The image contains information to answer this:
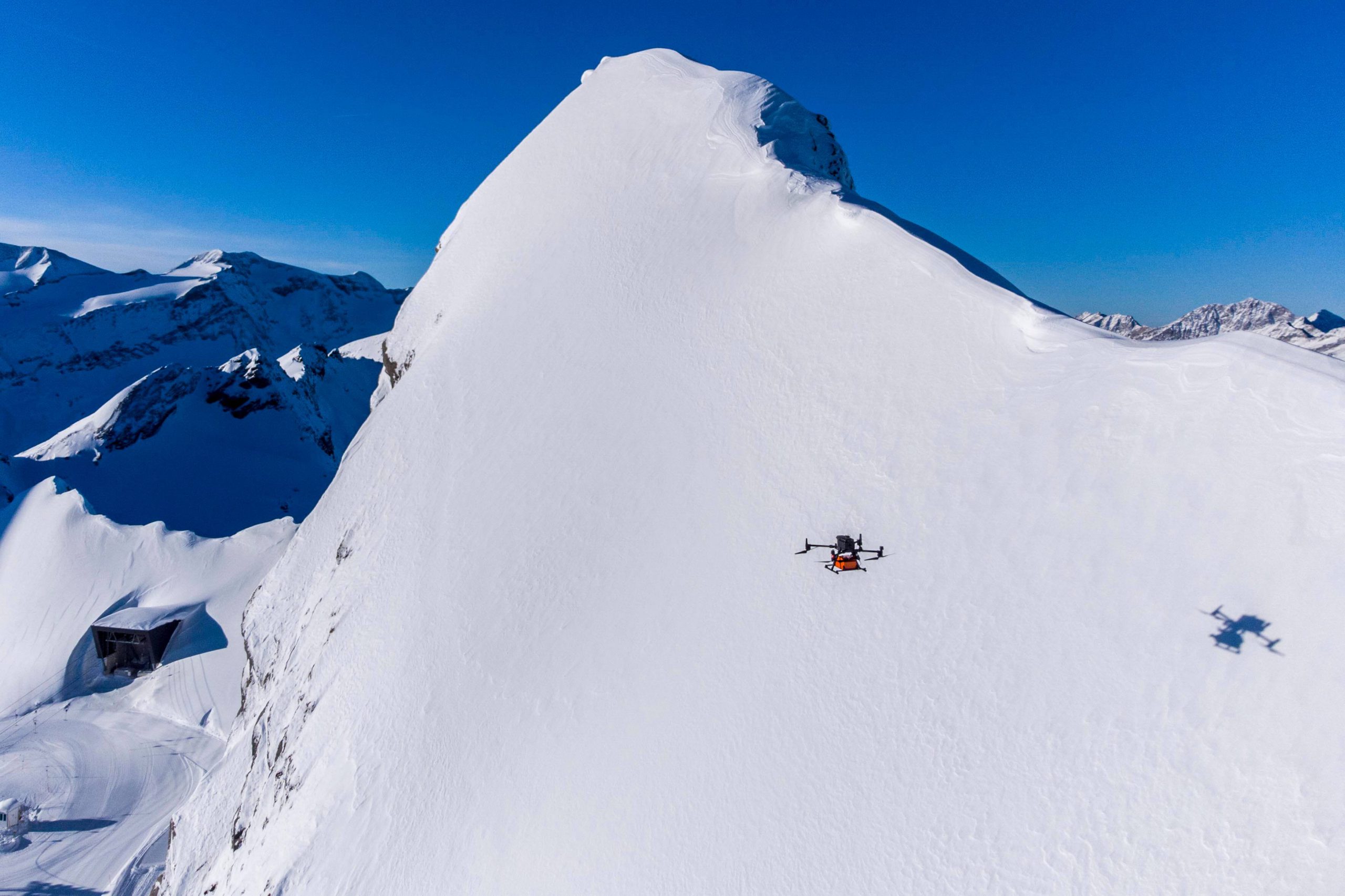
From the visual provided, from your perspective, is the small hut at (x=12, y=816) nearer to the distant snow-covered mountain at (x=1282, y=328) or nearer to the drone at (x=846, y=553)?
the drone at (x=846, y=553)

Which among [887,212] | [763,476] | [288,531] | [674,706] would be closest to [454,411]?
[763,476]

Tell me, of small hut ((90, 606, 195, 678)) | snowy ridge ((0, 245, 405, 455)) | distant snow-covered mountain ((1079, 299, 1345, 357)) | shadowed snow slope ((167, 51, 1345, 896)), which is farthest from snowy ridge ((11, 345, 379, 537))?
distant snow-covered mountain ((1079, 299, 1345, 357))

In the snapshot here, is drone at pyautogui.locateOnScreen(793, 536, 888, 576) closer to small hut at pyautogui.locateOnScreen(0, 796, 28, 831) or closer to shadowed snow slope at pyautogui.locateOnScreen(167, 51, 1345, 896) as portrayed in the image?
shadowed snow slope at pyautogui.locateOnScreen(167, 51, 1345, 896)

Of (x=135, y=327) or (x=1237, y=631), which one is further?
(x=135, y=327)

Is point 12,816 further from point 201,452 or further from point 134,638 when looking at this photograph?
point 201,452

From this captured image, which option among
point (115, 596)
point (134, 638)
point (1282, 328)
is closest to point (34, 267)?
point (115, 596)

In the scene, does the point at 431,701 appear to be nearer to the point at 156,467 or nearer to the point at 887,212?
the point at 887,212

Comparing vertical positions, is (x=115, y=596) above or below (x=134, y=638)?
above
